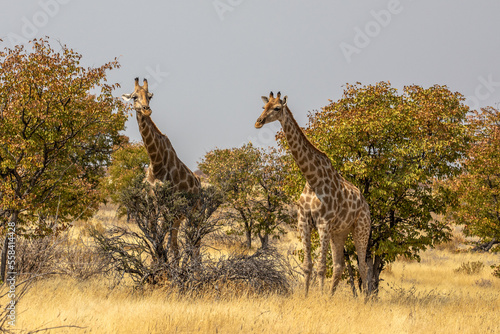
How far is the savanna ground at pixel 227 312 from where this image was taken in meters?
6.54

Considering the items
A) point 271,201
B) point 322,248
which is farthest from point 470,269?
point 322,248

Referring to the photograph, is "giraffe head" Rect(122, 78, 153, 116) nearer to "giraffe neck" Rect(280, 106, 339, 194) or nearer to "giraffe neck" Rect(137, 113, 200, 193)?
"giraffe neck" Rect(137, 113, 200, 193)

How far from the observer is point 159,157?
1025 cm

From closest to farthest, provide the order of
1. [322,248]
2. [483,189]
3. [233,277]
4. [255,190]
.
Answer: [233,277] → [322,248] → [483,189] → [255,190]

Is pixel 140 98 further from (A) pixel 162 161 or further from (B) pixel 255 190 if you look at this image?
(B) pixel 255 190

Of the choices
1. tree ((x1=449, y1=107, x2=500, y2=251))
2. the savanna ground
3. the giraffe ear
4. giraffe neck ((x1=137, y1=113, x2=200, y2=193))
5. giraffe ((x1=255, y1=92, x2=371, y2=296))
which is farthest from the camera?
tree ((x1=449, y1=107, x2=500, y2=251))

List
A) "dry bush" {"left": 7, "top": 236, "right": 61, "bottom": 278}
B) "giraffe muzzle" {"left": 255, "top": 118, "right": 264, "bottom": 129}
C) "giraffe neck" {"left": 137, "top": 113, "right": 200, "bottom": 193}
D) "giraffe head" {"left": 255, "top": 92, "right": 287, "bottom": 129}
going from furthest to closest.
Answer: "dry bush" {"left": 7, "top": 236, "right": 61, "bottom": 278}
"giraffe neck" {"left": 137, "top": 113, "right": 200, "bottom": 193}
"giraffe head" {"left": 255, "top": 92, "right": 287, "bottom": 129}
"giraffe muzzle" {"left": 255, "top": 118, "right": 264, "bottom": 129}

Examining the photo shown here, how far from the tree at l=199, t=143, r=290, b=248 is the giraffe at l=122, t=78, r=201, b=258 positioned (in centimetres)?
957

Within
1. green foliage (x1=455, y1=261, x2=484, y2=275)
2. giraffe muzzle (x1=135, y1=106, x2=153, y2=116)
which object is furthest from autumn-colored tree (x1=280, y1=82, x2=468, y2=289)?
green foliage (x1=455, y1=261, x2=484, y2=275)

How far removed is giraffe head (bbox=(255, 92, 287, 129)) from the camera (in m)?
8.80

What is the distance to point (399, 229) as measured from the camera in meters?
12.3

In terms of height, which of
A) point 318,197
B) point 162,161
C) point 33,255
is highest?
point 162,161

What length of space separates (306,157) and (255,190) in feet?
43.7

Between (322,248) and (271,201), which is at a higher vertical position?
(271,201)
